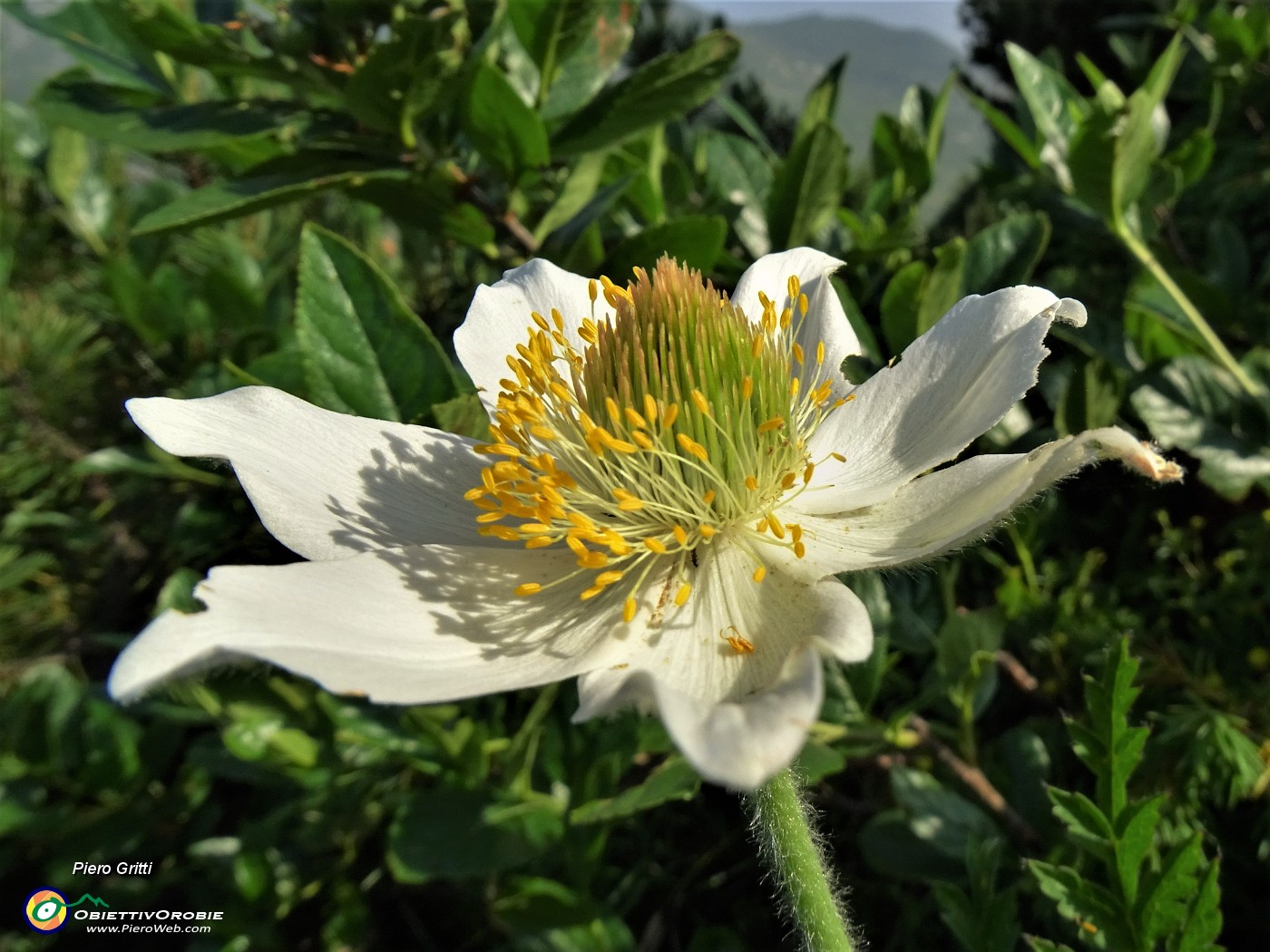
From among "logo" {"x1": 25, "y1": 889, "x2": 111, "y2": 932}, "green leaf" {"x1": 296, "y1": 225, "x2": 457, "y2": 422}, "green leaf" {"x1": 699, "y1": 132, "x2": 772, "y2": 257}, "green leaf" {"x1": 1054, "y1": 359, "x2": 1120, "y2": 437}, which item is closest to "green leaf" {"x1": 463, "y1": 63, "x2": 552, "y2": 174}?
"green leaf" {"x1": 296, "y1": 225, "x2": 457, "y2": 422}

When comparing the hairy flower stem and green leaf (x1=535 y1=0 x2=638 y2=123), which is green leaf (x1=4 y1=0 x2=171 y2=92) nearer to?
green leaf (x1=535 y1=0 x2=638 y2=123)

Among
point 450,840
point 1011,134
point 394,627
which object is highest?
point 1011,134

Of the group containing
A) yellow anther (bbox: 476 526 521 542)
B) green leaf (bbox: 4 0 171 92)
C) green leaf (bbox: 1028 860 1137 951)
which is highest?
green leaf (bbox: 4 0 171 92)

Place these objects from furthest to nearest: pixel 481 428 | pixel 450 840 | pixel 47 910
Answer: pixel 47 910
pixel 450 840
pixel 481 428

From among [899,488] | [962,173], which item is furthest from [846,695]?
[962,173]

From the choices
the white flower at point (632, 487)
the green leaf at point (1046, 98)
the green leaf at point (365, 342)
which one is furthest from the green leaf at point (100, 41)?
the green leaf at point (1046, 98)

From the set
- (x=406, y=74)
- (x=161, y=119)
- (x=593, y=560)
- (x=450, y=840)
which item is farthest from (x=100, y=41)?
(x=450, y=840)

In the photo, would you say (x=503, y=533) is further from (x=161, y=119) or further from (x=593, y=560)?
→ (x=161, y=119)

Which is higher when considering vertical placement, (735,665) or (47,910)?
(735,665)
